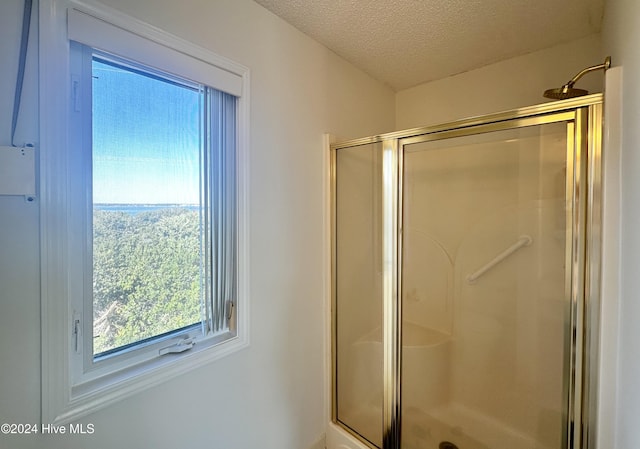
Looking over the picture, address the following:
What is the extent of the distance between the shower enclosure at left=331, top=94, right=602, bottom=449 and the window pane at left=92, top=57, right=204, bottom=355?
876 millimetres

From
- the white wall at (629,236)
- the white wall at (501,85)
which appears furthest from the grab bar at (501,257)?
the white wall at (501,85)

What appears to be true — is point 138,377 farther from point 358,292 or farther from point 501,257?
point 501,257

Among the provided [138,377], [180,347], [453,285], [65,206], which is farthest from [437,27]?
[138,377]

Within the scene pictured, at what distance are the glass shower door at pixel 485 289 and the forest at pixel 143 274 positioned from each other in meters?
1.17

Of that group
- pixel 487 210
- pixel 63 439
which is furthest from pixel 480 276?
pixel 63 439

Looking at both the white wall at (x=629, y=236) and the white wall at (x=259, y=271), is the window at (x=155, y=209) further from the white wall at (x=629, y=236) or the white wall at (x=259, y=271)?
the white wall at (x=629, y=236)

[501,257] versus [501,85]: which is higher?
[501,85]

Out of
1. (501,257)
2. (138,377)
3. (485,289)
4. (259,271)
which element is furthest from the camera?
(485,289)

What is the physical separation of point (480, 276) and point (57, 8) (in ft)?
7.78

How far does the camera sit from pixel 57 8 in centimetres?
79

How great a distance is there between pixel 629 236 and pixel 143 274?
5.36ft

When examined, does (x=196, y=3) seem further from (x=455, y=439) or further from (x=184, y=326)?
(x=455, y=439)

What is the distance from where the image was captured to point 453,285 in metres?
1.94

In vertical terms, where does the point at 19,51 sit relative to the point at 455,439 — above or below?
above
